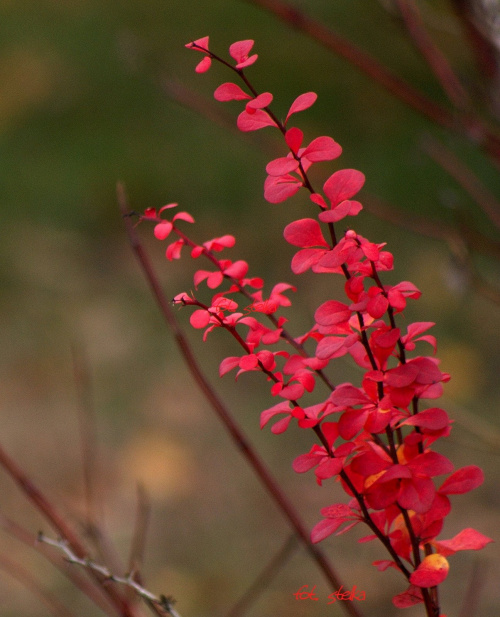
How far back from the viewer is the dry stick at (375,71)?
2.40 feet

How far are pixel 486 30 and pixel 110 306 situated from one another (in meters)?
1.59

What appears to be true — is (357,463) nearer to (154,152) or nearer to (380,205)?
(380,205)

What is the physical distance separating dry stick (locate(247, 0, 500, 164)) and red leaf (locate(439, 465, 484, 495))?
1.47 ft

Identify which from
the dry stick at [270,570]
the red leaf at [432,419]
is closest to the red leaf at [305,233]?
the red leaf at [432,419]

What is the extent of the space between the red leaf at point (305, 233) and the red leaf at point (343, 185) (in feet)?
0.06

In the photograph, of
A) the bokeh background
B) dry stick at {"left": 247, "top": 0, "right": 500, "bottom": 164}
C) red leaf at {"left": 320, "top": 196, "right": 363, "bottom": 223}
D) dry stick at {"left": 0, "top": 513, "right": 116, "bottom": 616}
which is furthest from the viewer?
the bokeh background

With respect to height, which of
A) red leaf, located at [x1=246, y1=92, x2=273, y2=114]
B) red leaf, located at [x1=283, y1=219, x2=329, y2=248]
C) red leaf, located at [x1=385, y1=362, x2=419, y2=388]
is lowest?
red leaf, located at [x1=385, y1=362, x2=419, y2=388]

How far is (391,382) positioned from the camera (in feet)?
1.20

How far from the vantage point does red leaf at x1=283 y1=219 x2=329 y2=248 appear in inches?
15.2

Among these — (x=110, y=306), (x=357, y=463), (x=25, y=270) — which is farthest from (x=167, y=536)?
(x=357, y=463)

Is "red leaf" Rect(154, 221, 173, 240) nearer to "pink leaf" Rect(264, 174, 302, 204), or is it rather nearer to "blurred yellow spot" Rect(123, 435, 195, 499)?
"pink leaf" Rect(264, 174, 302, 204)

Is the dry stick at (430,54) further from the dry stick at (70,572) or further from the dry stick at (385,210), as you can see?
the dry stick at (70,572)

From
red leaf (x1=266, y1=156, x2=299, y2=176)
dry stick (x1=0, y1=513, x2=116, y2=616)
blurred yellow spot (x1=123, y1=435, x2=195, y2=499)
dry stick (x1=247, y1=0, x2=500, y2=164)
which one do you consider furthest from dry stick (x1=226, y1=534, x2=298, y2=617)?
blurred yellow spot (x1=123, y1=435, x2=195, y2=499)

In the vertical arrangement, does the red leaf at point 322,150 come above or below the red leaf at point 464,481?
above
